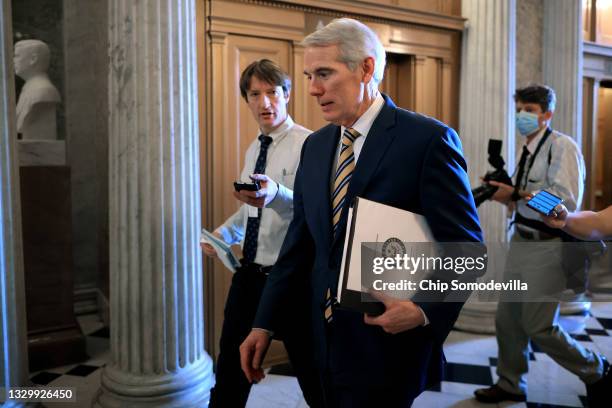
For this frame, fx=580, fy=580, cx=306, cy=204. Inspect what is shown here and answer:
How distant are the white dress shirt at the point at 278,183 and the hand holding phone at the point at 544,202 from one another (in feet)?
3.53

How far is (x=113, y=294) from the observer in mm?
3303

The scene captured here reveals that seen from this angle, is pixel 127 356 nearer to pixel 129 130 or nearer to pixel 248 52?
pixel 129 130

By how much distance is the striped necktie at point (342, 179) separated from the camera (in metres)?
1.85

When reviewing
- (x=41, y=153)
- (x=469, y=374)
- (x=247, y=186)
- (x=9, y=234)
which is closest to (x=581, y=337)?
(x=469, y=374)

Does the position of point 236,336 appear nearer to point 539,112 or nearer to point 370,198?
point 370,198

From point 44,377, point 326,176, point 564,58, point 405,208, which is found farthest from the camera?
point 564,58

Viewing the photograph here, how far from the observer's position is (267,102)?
115 inches

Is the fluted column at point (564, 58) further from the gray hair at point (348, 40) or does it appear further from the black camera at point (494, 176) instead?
the gray hair at point (348, 40)

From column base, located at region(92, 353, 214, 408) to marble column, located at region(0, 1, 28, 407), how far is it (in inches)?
18.4

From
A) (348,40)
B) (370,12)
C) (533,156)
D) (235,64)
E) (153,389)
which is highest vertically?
A: (370,12)

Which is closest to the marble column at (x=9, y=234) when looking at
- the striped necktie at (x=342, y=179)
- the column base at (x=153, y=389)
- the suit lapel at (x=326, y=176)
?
the column base at (x=153, y=389)

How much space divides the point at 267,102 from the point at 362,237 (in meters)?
1.50

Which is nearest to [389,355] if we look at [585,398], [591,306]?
[585,398]

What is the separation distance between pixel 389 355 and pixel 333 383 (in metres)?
0.20
